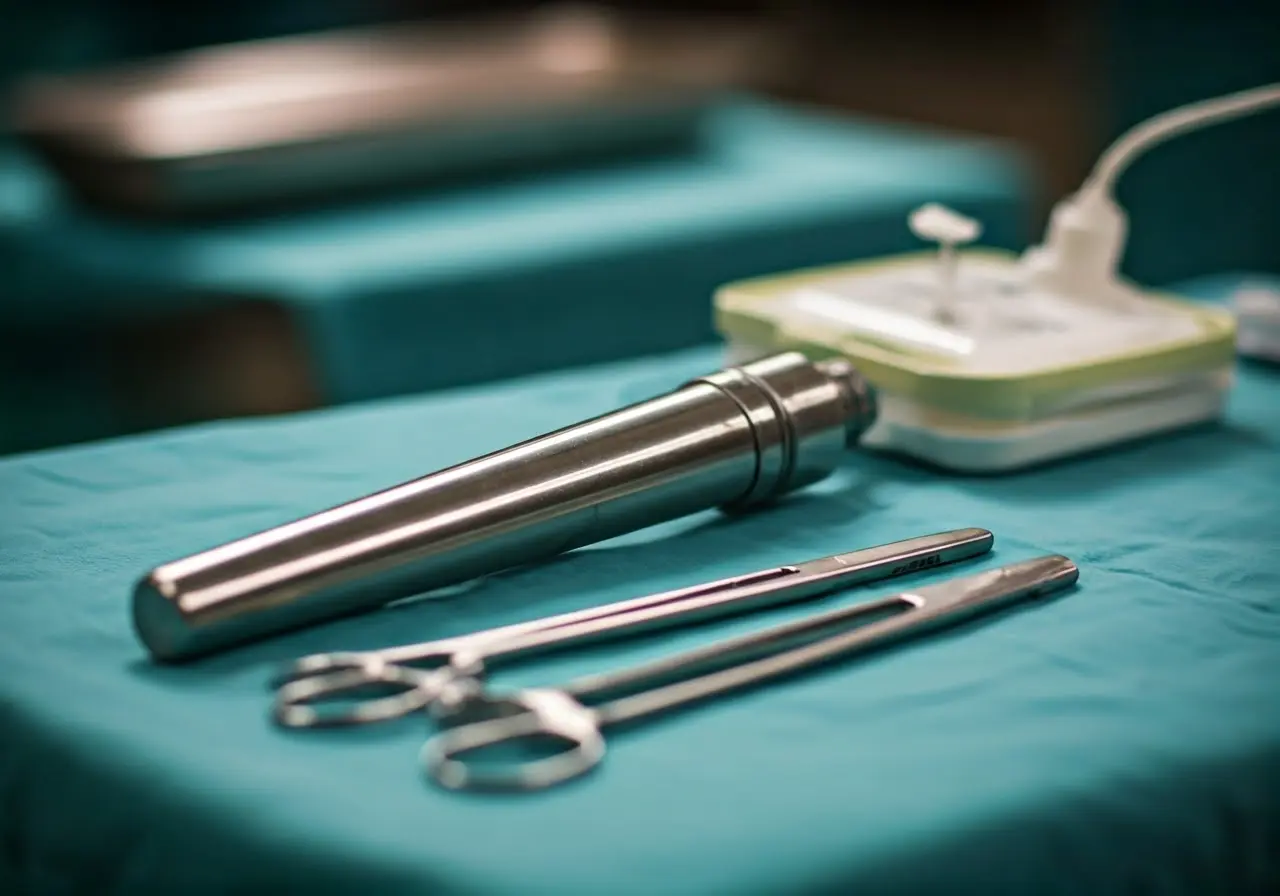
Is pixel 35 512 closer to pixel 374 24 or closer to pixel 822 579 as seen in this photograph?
pixel 822 579

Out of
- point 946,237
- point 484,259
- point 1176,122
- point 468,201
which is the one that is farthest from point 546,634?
point 468,201

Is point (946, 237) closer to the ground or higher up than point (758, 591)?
higher up

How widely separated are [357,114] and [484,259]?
0.34 m

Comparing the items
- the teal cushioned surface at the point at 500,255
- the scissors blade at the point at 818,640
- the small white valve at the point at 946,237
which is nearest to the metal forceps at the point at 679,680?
the scissors blade at the point at 818,640

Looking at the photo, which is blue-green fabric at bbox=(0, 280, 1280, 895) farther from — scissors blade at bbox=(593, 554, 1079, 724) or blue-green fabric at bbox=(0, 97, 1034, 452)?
blue-green fabric at bbox=(0, 97, 1034, 452)

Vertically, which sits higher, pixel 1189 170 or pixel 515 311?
pixel 1189 170

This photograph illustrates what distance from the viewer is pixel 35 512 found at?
2.35 ft

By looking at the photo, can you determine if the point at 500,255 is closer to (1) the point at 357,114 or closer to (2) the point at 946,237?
(1) the point at 357,114

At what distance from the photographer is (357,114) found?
1.69 m

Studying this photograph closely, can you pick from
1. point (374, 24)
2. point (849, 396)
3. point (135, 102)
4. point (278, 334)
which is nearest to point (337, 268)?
point (278, 334)

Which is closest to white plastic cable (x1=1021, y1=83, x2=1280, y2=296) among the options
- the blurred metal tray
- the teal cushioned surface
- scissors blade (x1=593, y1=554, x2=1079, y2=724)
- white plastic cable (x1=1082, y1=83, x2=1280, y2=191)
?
white plastic cable (x1=1082, y1=83, x2=1280, y2=191)

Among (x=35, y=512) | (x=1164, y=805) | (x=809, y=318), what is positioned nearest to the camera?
(x=1164, y=805)

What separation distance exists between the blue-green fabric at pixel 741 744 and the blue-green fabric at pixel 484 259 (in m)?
0.71

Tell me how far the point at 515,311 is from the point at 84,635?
0.91 meters
